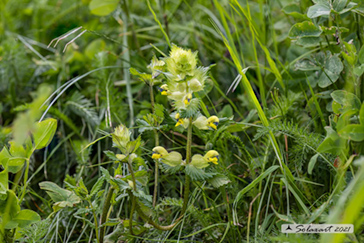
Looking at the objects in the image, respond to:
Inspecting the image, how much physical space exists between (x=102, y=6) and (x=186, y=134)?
76cm

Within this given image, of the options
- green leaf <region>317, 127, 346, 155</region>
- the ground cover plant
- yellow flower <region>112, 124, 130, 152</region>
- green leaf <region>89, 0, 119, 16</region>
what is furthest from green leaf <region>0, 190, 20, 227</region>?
green leaf <region>89, 0, 119, 16</region>

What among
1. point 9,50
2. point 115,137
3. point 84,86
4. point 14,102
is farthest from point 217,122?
point 9,50

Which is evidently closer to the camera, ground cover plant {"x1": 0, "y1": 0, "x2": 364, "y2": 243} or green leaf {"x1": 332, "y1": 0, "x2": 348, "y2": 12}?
ground cover plant {"x1": 0, "y1": 0, "x2": 364, "y2": 243}

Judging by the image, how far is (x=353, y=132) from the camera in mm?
872

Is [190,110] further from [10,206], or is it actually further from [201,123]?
[10,206]

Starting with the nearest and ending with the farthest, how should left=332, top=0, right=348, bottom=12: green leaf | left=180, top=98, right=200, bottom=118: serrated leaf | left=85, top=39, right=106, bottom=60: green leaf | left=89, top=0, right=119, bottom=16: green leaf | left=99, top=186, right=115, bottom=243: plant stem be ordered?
1. left=180, top=98, right=200, bottom=118: serrated leaf
2. left=99, top=186, right=115, bottom=243: plant stem
3. left=332, top=0, right=348, bottom=12: green leaf
4. left=89, top=0, right=119, bottom=16: green leaf
5. left=85, top=39, right=106, bottom=60: green leaf

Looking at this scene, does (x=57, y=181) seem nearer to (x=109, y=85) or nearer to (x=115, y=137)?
(x=109, y=85)

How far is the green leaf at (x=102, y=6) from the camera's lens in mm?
1584

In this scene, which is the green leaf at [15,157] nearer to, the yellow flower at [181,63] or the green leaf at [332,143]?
the yellow flower at [181,63]

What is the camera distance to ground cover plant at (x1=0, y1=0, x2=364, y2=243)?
0.89 meters

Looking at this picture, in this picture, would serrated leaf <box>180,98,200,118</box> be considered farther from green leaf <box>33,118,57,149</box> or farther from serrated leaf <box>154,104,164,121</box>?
green leaf <box>33,118,57,149</box>

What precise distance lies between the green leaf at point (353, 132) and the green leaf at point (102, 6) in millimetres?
1235

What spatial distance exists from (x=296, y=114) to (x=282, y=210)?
15.4 inches

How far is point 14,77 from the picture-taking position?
1666mm
